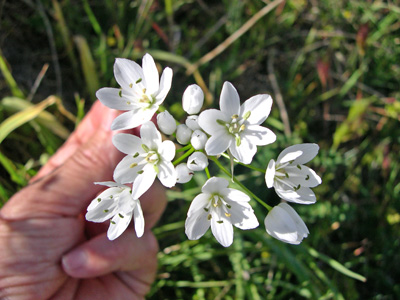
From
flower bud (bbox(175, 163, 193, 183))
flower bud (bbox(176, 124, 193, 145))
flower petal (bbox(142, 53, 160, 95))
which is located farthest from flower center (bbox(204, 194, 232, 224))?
flower petal (bbox(142, 53, 160, 95))

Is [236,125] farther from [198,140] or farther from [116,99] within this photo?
[116,99]

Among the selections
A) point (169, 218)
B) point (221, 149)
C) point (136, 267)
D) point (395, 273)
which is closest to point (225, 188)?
point (221, 149)

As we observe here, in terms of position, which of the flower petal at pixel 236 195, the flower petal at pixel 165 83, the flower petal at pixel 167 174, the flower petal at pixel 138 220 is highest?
the flower petal at pixel 165 83

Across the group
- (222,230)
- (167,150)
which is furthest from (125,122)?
(222,230)

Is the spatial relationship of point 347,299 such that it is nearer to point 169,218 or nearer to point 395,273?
point 395,273

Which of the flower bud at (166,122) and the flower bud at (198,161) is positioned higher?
the flower bud at (166,122)

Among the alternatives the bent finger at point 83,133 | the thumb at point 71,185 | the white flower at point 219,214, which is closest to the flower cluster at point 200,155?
the white flower at point 219,214

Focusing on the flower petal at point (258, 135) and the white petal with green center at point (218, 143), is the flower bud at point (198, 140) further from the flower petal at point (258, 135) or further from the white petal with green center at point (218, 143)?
the flower petal at point (258, 135)
